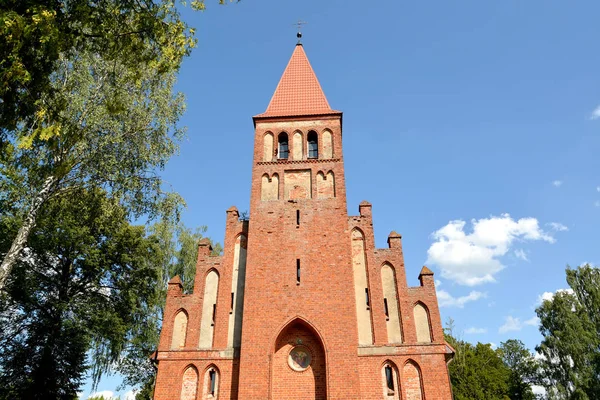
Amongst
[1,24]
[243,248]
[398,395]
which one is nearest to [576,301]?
[398,395]

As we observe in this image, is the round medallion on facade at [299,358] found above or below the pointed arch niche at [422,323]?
below

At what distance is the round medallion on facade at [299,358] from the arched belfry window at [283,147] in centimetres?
739

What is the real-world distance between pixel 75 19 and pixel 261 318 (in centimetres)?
949

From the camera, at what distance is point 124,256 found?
21.5 metres

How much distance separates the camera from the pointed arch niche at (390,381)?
1206 cm

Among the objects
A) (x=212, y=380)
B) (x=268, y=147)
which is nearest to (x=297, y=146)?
(x=268, y=147)

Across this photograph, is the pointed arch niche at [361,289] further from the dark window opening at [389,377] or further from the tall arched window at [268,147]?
the tall arched window at [268,147]

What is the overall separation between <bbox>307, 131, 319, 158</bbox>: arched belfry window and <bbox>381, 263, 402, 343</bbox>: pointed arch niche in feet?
17.4

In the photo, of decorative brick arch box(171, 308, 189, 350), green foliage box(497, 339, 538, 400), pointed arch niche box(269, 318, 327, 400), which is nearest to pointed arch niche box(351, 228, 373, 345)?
pointed arch niche box(269, 318, 327, 400)

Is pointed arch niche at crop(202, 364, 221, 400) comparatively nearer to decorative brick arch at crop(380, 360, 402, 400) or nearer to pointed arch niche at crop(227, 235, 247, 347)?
pointed arch niche at crop(227, 235, 247, 347)

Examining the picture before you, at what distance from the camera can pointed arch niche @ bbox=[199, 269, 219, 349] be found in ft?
43.4

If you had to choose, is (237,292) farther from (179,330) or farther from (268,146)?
(268,146)

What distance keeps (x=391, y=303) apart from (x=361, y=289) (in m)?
1.06

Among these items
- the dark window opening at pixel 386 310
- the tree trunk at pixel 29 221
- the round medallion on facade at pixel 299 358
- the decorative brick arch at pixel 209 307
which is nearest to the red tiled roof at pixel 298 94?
the decorative brick arch at pixel 209 307
